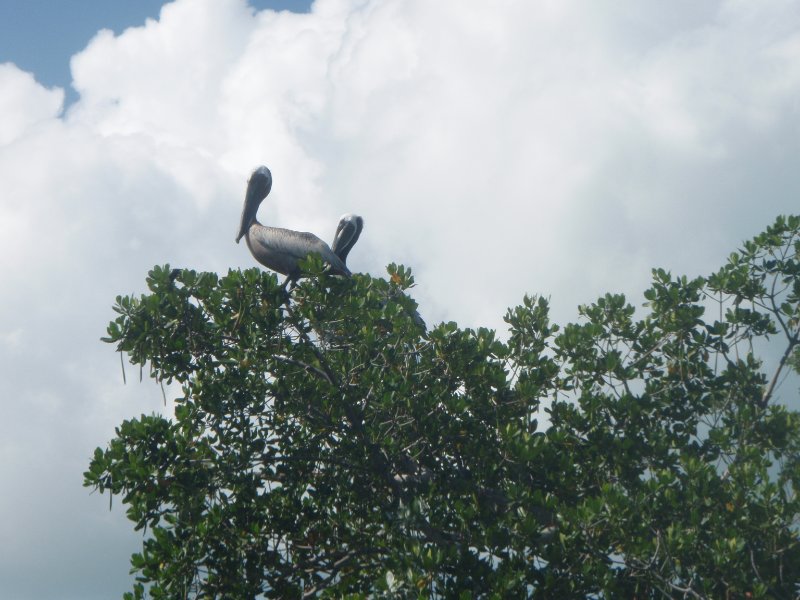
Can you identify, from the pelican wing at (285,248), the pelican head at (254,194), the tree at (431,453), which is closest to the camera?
the tree at (431,453)

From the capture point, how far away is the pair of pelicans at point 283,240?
1231 cm

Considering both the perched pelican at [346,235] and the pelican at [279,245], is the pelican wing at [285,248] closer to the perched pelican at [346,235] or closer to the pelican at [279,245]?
the pelican at [279,245]

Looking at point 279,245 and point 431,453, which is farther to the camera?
point 279,245

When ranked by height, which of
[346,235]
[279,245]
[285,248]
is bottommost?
[285,248]

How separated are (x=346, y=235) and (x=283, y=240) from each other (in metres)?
A: 1.72

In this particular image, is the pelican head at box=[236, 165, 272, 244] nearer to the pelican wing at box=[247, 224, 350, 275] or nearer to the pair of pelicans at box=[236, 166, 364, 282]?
the pair of pelicans at box=[236, 166, 364, 282]

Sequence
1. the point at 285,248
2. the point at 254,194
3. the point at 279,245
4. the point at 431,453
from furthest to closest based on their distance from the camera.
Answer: the point at 254,194
the point at 279,245
the point at 285,248
the point at 431,453

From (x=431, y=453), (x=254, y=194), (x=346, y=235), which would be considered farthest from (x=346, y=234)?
(x=431, y=453)

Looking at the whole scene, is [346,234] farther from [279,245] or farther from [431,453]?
[431,453]

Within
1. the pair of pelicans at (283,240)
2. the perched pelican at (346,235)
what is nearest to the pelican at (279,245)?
the pair of pelicans at (283,240)

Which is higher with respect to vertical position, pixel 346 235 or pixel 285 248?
pixel 346 235

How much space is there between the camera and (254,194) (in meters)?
13.9

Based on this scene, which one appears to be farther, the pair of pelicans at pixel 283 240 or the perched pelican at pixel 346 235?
the perched pelican at pixel 346 235

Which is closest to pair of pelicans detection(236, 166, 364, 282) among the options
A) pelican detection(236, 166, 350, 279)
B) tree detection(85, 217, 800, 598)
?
pelican detection(236, 166, 350, 279)
